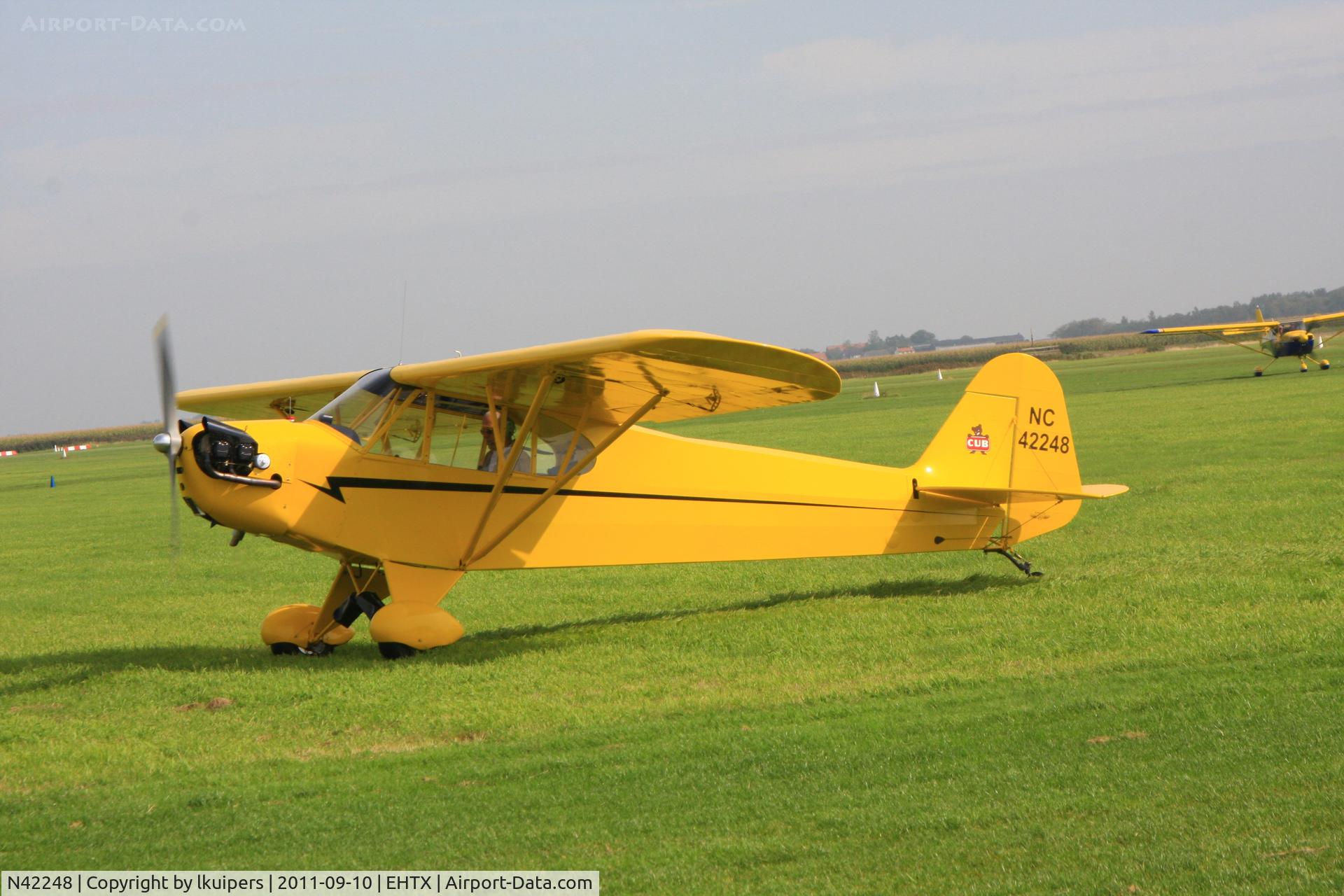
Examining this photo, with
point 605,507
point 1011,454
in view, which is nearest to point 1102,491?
point 1011,454

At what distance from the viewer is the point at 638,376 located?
9.58 meters

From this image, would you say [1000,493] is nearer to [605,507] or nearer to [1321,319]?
[605,507]

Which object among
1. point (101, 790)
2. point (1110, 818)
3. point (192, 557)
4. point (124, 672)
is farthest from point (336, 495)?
point (192, 557)

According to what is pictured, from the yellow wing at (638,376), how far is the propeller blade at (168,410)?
166cm

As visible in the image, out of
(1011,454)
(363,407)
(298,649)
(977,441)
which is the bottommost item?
(298,649)

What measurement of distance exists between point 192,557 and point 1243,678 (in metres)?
14.7

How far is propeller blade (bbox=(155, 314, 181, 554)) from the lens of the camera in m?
8.68

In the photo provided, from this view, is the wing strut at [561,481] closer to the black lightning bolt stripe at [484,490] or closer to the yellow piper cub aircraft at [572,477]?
the yellow piper cub aircraft at [572,477]

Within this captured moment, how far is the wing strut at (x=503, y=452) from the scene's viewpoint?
9461 millimetres

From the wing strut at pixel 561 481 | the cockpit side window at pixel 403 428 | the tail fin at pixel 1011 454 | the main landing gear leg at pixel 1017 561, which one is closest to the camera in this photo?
the cockpit side window at pixel 403 428

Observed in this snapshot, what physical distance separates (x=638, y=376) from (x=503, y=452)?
129cm

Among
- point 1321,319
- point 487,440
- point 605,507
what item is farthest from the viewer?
point 1321,319

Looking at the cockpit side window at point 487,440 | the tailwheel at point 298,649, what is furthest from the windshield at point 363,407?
the tailwheel at point 298,649

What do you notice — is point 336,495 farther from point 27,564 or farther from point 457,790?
point 27,564
